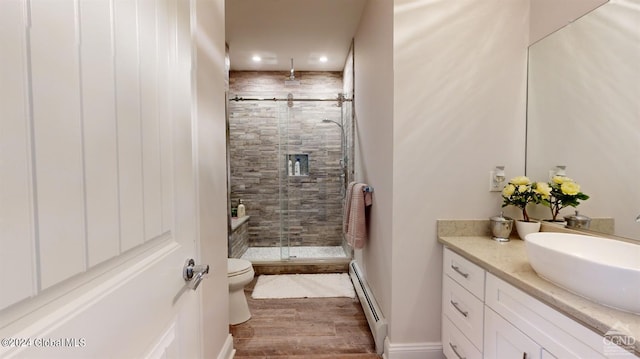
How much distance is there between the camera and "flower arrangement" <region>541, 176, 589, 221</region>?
139 cm

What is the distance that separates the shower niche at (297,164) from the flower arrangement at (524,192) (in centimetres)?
255

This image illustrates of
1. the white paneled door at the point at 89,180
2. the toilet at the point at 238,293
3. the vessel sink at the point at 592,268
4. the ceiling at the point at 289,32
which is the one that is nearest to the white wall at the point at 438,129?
the vessel sink at the point at 592,268

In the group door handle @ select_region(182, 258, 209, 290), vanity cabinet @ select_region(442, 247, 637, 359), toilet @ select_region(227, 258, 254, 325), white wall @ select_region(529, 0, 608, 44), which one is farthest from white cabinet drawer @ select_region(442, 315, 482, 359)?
white wall @ select_region(529, 0, 608, 44)

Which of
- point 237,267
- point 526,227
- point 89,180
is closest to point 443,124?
point 526,227

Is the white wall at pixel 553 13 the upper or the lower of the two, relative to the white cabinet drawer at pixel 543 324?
upper

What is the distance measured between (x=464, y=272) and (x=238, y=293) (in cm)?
169

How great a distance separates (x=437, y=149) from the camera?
1656 mm

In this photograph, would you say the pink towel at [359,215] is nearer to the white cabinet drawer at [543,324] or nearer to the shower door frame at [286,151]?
the shower door frame at [286,151]

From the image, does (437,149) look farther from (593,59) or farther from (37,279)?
(37,279)

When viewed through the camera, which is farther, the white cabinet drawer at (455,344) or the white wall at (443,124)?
the white wall at (443,124)

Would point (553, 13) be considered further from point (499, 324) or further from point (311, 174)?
point (311, 174)

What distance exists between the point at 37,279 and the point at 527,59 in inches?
89.9

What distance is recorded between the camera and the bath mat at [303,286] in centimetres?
262

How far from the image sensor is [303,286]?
2805 mm
